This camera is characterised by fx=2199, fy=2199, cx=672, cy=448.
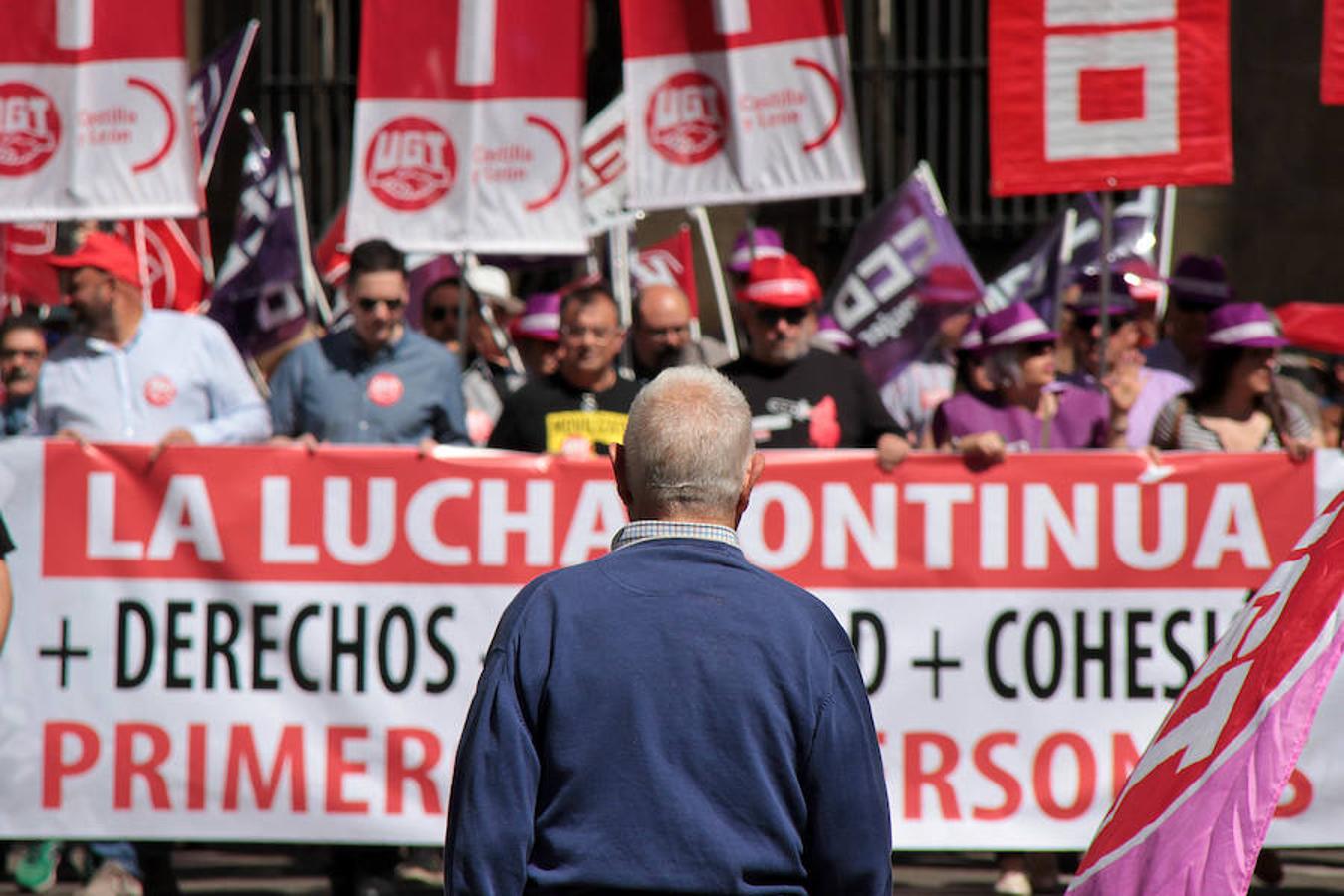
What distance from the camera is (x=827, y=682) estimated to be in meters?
3.30

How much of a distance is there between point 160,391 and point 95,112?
5.42 ft

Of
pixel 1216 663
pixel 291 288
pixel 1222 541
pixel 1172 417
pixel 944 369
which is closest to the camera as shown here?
pixel 1216 663

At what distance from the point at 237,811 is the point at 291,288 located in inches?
204

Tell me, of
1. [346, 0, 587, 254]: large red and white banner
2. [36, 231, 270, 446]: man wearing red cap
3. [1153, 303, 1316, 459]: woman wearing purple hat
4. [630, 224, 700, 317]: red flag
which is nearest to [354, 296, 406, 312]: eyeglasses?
[36, 231, 270, 446]: man wearing red cap

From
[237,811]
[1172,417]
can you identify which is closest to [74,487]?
[237,811]

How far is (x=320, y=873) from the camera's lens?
8.38 m

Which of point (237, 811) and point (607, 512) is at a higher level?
point (607, 512)

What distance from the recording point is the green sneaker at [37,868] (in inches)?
304

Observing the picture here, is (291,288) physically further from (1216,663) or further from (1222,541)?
(1216,663)

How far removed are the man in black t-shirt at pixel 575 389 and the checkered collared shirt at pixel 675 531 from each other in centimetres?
410

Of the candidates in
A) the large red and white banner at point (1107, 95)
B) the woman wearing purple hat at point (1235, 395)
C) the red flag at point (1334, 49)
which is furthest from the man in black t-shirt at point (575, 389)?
the red flag at point (1334, 49)

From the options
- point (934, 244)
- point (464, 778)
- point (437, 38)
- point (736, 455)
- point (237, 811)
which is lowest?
point (237, 811)

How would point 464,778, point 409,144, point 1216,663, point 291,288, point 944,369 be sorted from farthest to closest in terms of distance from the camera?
point 291,288, point 944,369, point 409,144, point 1216,663, point 464,778

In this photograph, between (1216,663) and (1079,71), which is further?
(1079,71)
